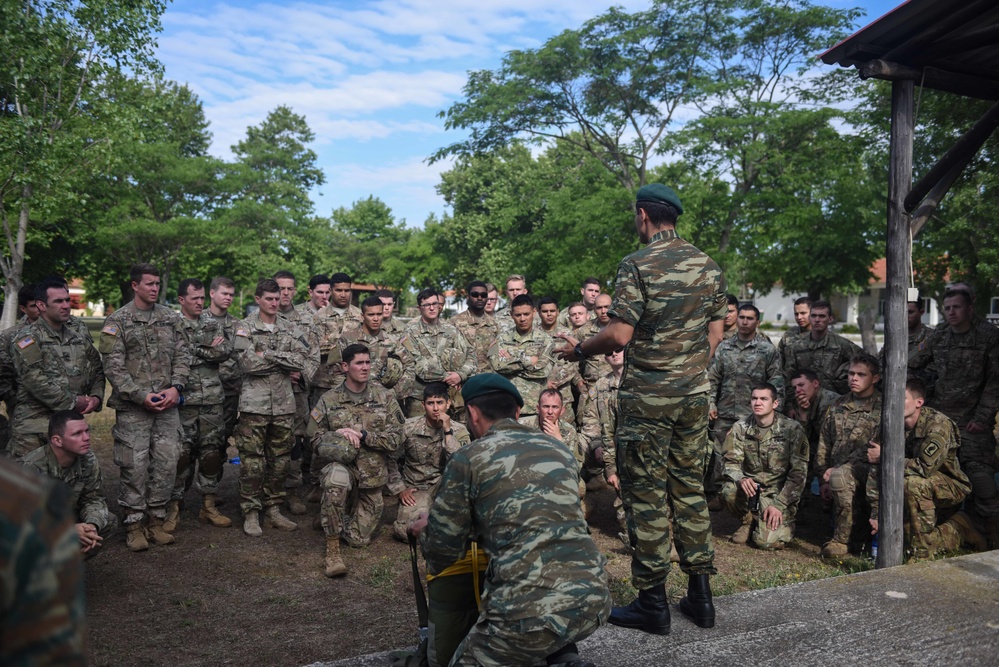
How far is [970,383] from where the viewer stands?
22.1 feet

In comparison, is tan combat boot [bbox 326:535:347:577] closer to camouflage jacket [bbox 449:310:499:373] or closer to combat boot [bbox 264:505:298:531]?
combat boot [bbox 264:505:298:531]

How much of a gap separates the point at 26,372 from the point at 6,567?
570 cm

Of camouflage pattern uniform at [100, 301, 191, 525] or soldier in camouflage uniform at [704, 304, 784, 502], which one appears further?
soldier in camouflage uniform at [704, 304, 784, 502]

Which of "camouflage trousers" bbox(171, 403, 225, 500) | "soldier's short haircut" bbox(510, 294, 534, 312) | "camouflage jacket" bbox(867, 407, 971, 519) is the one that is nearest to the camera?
"camouflage jacket" bbox(867, 407, 971, 519)

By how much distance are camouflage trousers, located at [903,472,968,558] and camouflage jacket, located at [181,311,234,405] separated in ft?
19.2

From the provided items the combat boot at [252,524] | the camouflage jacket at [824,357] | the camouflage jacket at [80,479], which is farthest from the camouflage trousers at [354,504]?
the camouflage jacket at [824,357]

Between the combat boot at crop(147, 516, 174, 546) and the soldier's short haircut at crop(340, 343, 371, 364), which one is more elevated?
the soldier's short haircut at crop(340, 343, 371, 364)

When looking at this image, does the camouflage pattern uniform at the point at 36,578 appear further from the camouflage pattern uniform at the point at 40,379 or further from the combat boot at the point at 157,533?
the combat boot at the point at 157,533

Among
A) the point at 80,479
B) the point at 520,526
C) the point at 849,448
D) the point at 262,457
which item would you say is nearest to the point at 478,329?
the point at 262,457

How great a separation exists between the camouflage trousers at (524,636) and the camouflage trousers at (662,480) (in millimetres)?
989

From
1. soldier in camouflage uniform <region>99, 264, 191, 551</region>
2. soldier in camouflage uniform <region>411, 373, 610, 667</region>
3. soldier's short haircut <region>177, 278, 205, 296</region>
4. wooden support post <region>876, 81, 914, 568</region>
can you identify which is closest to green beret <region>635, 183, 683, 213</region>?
soldier in camouflage uniform <region>411, 373, 610, 667</region>

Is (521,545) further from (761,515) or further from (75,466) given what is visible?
(761,515)

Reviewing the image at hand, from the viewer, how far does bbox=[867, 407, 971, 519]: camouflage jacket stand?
5.79 metres

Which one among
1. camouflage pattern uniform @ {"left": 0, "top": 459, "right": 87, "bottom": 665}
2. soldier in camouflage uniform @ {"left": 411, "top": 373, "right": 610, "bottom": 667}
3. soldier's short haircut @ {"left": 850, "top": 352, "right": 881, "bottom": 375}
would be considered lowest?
soldier in camouflage uniform @ {"left": 411, "top": 373, "right": 610, "bottom": 667}
